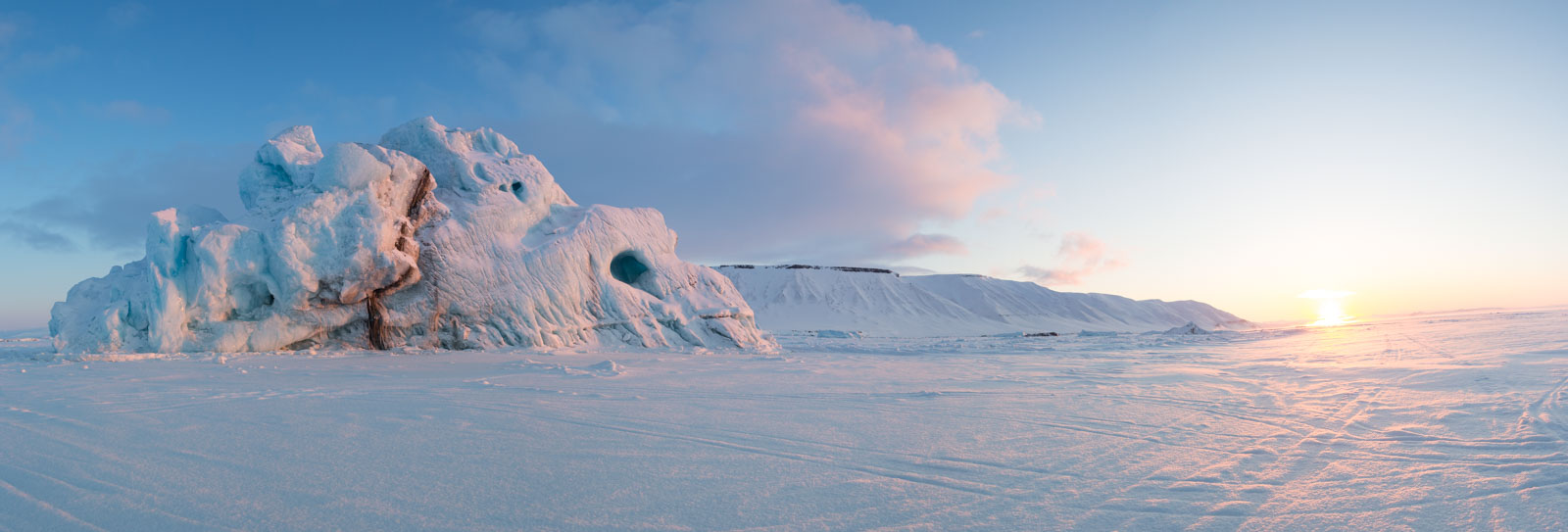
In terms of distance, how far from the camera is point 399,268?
9.21 metres

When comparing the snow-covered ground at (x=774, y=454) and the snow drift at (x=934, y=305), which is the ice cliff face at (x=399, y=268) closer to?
the snow-covered ground at (x=774, y=454)

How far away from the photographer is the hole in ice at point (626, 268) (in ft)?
40.4

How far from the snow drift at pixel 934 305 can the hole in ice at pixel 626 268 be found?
23322mm

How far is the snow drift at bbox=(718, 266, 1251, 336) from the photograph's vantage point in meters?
38.5

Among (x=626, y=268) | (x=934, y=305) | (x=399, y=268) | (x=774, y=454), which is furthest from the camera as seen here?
(x=934, y=305)

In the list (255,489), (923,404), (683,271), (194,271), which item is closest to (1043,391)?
(923,404)

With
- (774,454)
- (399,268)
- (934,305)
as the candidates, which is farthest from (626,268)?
(934,305)

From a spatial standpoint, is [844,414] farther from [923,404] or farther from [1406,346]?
[1406,346]

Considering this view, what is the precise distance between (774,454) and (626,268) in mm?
10037

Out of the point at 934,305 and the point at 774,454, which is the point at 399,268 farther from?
the point at 934,305

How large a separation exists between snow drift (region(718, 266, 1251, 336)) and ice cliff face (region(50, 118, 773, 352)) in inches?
967

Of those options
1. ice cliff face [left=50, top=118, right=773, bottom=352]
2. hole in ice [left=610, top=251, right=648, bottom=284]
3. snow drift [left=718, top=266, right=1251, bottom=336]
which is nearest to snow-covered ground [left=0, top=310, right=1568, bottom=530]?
ice cliff face [left=50, top=118, right=773, bottom=352]

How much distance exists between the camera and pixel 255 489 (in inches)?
91.7

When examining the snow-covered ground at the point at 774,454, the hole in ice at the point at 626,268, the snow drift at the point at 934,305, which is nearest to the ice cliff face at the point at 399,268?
the hole in ice at the point at 626,268
